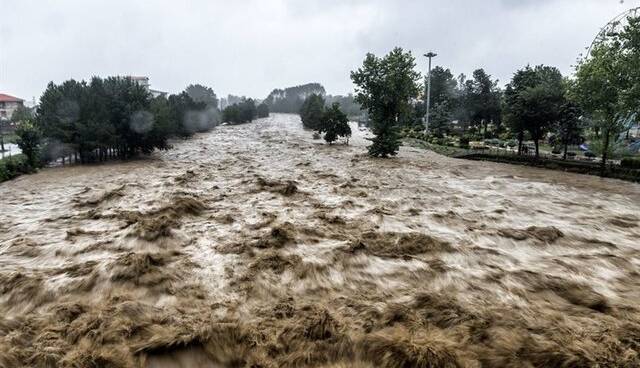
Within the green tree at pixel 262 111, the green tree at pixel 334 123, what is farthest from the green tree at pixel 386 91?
the green tree at pixel 262 111

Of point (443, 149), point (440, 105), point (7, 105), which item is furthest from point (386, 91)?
point (7, 105)

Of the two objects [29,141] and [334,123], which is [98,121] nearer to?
[29,141]

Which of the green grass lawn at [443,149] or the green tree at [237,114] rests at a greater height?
the green tree at [237,114]

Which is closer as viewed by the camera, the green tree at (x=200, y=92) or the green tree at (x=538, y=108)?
the green tree at (x=538, y=108)

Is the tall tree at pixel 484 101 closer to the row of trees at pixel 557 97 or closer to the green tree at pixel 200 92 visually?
the row of trees at pixel 557 97

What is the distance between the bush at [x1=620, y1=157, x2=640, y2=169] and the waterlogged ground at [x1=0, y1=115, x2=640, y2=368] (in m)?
11.1

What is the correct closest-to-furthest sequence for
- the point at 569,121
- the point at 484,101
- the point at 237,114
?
the point at 569,121 → the point at 484,101 → the point at 237,114

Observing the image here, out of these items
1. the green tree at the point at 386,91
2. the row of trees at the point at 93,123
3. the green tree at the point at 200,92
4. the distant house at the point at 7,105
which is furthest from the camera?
the green tree at the point at 200,92

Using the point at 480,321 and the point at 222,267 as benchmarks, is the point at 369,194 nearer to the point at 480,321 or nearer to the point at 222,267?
the point at 222,267

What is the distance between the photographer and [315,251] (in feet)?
37.8

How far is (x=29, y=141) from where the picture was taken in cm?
2980

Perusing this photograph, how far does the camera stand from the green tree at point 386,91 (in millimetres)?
39062

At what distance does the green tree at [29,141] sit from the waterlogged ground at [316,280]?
524 inches

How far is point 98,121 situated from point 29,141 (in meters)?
5.96
